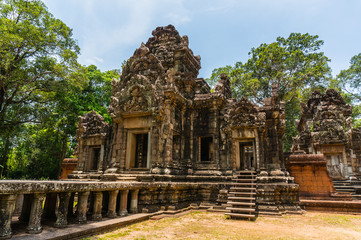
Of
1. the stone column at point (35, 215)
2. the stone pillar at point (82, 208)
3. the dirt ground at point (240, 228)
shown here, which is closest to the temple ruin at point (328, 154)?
the dirt ground at point (240, 228)

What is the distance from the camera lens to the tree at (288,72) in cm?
2375

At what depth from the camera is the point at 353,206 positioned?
1003cm

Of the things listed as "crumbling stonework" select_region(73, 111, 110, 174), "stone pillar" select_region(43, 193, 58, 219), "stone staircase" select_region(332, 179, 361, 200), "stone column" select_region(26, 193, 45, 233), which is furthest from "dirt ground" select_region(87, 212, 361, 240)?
"crumbling stonework" select_region(73, 111, 110, 174)

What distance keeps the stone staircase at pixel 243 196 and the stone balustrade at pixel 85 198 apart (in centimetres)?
123

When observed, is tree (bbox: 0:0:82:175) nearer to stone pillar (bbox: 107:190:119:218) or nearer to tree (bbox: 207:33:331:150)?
stone pillar (bbox: 107:190:119:218)

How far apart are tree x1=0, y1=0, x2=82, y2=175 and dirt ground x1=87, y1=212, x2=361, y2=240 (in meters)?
12.6

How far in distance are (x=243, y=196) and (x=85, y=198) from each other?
5968mm

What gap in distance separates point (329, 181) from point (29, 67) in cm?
1889

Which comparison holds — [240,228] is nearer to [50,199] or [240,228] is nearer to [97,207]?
[97,207]

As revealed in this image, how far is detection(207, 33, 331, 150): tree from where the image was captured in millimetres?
23750

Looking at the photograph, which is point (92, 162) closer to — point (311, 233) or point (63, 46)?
point (63, 46)

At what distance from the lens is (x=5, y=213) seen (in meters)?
4.18

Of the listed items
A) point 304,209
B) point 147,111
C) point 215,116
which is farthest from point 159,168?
point 304,209

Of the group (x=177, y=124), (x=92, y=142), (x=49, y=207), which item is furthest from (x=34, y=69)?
(x=49, y=207)
